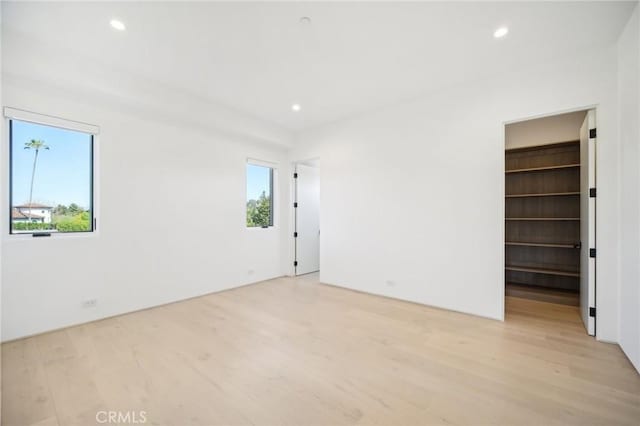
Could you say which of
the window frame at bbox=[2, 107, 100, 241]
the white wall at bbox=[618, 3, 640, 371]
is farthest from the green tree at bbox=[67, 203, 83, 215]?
the white wall at bbox=[618, 3, 640, 371]

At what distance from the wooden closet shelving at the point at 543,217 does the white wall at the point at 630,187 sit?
162 cm

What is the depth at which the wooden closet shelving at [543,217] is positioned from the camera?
416 cm

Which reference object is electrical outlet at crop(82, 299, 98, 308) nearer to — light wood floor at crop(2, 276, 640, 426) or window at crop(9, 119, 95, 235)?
light wood floor at crop(2, 276, 640, 426)

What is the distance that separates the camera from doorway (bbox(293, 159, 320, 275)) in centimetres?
575

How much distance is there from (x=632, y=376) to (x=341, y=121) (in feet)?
14.8

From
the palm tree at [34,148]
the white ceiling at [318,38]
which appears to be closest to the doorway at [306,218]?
the white ceiling at [318,38]

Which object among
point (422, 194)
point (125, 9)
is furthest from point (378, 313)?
point (125, 9)

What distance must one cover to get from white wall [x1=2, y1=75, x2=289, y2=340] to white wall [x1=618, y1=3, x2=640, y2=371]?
15.5 ft

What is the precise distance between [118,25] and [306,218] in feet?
14.0

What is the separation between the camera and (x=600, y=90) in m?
2.70

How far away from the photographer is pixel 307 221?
5.96 meters

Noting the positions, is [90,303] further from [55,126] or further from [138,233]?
[55,126]

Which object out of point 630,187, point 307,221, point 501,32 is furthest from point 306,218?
point 630,187

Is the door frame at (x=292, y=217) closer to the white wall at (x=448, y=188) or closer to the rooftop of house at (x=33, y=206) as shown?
the white wall at (x=448, y=188)
